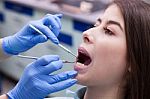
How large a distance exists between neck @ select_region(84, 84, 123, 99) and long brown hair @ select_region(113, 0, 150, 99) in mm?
60

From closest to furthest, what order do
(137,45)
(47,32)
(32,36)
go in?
(137,45)
(47,32)
(32,36)

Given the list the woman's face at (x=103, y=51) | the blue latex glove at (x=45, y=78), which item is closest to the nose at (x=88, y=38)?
the woman's face at (x=103, y=51)

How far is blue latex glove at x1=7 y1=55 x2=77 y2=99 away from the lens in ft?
3.97

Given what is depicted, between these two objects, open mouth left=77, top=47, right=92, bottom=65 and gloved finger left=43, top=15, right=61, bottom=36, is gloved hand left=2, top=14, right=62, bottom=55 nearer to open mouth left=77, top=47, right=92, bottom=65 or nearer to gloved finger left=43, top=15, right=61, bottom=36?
gloved finger left=43, top=15, right=61, bottom=36

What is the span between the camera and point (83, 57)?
131cm

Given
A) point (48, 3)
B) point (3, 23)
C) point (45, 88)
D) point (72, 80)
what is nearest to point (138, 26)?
point (72, 80)

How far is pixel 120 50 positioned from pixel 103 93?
0.20 metres

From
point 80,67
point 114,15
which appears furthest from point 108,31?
point 80,67

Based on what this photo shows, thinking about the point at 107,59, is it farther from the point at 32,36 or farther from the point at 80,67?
the point at 32,36

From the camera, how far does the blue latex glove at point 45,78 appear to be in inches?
47.6

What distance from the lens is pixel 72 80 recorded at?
3.93 ft

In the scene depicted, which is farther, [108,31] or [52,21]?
[52,21]

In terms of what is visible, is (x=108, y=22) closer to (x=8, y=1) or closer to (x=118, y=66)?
(x=118, y=66)

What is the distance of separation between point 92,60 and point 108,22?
17 centimetres
